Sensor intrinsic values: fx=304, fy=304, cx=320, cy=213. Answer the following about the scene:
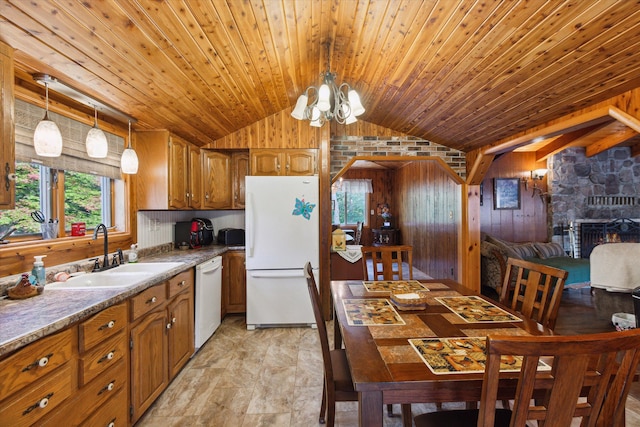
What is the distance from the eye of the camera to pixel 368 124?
397cm

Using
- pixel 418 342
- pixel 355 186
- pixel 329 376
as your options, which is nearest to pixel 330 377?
pixel 329 376

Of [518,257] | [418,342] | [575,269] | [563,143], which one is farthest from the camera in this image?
[563,143]

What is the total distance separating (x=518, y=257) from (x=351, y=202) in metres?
5.01

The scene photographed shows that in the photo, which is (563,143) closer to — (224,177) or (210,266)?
(224,177)

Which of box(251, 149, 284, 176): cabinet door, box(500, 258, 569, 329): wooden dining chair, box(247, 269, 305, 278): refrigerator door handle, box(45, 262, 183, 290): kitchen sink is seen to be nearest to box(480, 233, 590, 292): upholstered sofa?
box(500, 258, 569, 329): wooden dining chair

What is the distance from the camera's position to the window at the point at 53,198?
1.89 metres

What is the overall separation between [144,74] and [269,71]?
1.00 meters

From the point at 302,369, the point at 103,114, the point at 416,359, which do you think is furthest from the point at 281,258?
the point at 416,359

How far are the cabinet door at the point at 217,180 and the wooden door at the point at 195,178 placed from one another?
0.30 feet

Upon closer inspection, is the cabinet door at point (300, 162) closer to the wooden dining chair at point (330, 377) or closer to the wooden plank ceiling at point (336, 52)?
the wooden plank ceiling at point (336, 52)

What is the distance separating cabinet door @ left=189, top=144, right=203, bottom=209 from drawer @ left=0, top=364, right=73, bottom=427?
89.8 inches

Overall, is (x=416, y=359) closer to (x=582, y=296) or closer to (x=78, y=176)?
(x=78, y=176)

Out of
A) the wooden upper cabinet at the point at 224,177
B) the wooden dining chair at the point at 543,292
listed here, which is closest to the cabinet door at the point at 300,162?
the wooden upper cabinet at the point at 224,177

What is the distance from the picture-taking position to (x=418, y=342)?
4.16ft
